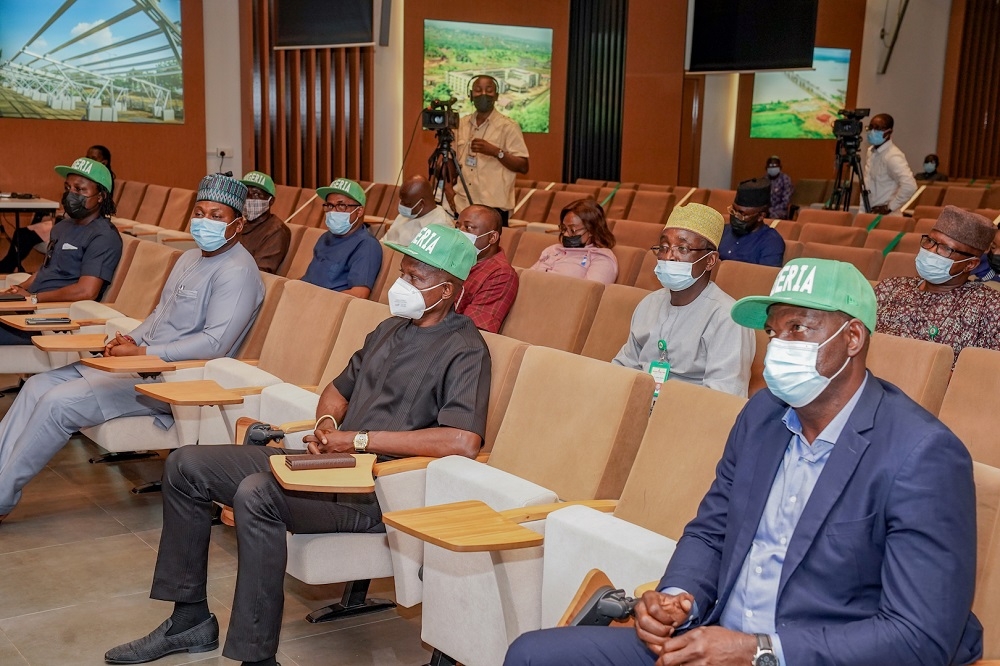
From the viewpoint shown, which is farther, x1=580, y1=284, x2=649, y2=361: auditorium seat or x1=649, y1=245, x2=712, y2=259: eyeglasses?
x1=580, y1=284, x2=649, y2=361: auditorium seat

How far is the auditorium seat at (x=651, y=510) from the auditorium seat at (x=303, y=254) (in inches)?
154

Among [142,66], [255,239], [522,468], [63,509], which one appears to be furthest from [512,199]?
[142,66]

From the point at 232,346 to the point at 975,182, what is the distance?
10.9 m

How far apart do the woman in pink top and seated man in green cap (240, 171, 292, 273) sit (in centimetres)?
180

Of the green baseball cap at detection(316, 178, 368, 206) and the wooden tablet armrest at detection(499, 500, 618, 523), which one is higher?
Answer: the green baseball cap at detection(316, 178, 368, 206)

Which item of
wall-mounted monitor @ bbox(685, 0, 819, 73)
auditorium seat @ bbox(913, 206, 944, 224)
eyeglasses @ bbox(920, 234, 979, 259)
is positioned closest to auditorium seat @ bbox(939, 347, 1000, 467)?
eyeglasses @ bbox(920, 234, 979, 259)

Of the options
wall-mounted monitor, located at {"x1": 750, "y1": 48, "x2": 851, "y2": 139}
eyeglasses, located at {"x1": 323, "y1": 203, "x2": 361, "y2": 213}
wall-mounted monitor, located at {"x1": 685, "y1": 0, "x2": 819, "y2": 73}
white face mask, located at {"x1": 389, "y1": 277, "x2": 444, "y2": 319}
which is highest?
wall-mounted monitor, located at {"x1": 685, "y1": 0, "x2": 819, "y2": 73}

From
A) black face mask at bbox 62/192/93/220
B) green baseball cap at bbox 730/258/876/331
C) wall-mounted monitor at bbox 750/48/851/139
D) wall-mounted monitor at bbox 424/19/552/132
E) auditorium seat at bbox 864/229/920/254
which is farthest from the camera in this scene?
wall-mounted monitor at bbox 750/48/851/139

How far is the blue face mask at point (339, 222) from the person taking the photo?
18.8 ft

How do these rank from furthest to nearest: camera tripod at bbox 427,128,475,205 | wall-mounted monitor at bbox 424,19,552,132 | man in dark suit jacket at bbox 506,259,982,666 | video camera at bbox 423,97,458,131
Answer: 1. wall-mounted monitor at bbox 424,19,552,132
2. camera tripod at bbox 427,128,475,205
3. video camera at bbox 423,97,458,131
4. man in dark suit jacket at bbox 506,259,982,666

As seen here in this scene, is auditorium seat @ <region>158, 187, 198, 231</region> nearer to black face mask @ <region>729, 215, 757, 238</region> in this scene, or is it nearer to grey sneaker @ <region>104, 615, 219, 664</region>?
black face mask @ <region>729, 215, 757, 238</region>

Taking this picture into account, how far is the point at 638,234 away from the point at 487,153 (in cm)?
136

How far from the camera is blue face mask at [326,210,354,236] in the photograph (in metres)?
5.72

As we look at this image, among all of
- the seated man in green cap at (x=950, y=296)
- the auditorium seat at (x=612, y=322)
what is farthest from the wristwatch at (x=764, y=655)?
the auditorium seat at (x=612, y=322)
